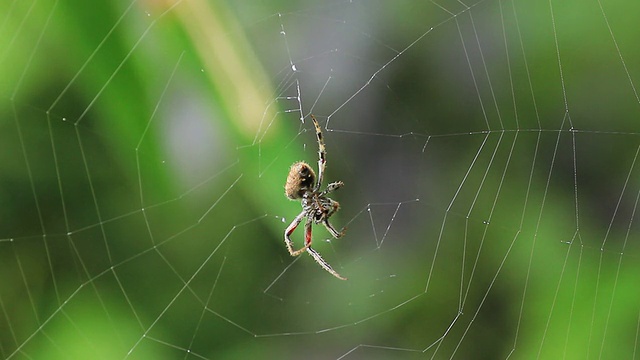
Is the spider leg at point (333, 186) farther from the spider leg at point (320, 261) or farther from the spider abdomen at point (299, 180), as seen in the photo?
the spider leg at point (320, 261)

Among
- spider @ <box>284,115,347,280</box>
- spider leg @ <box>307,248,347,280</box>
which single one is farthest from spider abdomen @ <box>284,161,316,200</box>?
spider leg @ <box>307,248,347,280</box>

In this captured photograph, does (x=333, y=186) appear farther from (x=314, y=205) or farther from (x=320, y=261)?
(x=320, y=261)

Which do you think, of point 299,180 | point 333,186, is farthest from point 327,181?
point 299,180

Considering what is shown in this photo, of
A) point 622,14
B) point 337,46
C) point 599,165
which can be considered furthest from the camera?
point 337,46

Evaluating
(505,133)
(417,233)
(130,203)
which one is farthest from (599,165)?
(130,203)

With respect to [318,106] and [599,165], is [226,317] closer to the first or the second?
[318,106]
